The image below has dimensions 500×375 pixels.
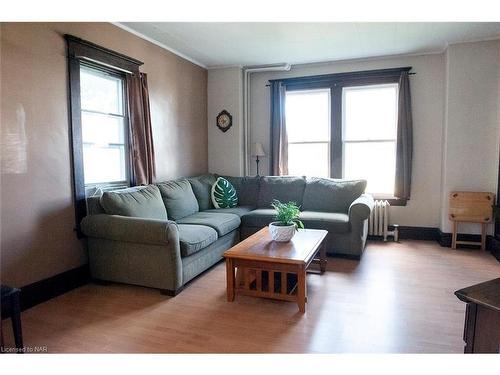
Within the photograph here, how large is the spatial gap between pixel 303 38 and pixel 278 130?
57.4 inches

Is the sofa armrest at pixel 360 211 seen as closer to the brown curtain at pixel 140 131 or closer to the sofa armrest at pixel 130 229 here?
the sofa armrest at pixel 130 229

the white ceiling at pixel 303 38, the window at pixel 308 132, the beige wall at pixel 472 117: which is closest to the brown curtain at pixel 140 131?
the white ceiling at pixel 303 38

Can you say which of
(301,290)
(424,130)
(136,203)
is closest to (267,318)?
(301,290)

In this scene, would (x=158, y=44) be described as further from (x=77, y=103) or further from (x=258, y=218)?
(x=258, y=218)

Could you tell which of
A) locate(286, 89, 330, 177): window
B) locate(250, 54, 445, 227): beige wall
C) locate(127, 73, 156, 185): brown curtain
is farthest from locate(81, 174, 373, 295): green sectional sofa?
locate(250, 54, 445, 227): beige wall

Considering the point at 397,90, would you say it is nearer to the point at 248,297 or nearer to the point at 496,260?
the point at 496,260

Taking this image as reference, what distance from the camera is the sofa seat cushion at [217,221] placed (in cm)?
345

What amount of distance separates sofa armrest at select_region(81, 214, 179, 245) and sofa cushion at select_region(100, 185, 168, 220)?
0.09 meters

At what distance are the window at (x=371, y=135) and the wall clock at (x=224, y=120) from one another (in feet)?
5.61

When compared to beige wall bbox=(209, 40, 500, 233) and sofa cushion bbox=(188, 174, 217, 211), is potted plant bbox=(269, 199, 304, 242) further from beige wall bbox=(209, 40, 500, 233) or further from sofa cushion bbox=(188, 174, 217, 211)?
beige wall bbox=(209, 40, 500, 233)

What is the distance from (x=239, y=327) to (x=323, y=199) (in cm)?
240

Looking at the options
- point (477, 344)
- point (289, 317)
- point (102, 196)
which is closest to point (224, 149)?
point (102, 196)
